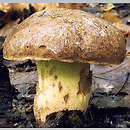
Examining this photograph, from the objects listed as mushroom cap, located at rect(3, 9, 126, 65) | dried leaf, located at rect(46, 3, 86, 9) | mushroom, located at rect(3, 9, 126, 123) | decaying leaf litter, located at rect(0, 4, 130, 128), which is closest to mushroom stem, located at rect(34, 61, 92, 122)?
mushroom, located at rect(3, 9, 126, 123)

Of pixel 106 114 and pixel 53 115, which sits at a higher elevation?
pixel 53 115

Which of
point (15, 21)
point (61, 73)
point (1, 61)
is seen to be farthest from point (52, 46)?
point (15, 21)

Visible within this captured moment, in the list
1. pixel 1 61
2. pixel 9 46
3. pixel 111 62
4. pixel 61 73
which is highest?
pixel 9 46

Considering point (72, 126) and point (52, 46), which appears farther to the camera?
point (72, 126)

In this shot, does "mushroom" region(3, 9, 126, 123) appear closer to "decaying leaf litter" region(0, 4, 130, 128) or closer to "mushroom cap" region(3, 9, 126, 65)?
"mushroom cap" region(3, 9, 126, 65)

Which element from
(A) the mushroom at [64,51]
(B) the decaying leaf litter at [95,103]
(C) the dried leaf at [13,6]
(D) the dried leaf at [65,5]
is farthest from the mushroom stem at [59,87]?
(D) the dried leaf at [65,5]

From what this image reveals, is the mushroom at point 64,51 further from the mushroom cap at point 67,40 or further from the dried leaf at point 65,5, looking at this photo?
the dried leaf at point 65,5

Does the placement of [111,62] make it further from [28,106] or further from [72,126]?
[28,106]

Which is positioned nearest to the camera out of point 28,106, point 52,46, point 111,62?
point 52,46
